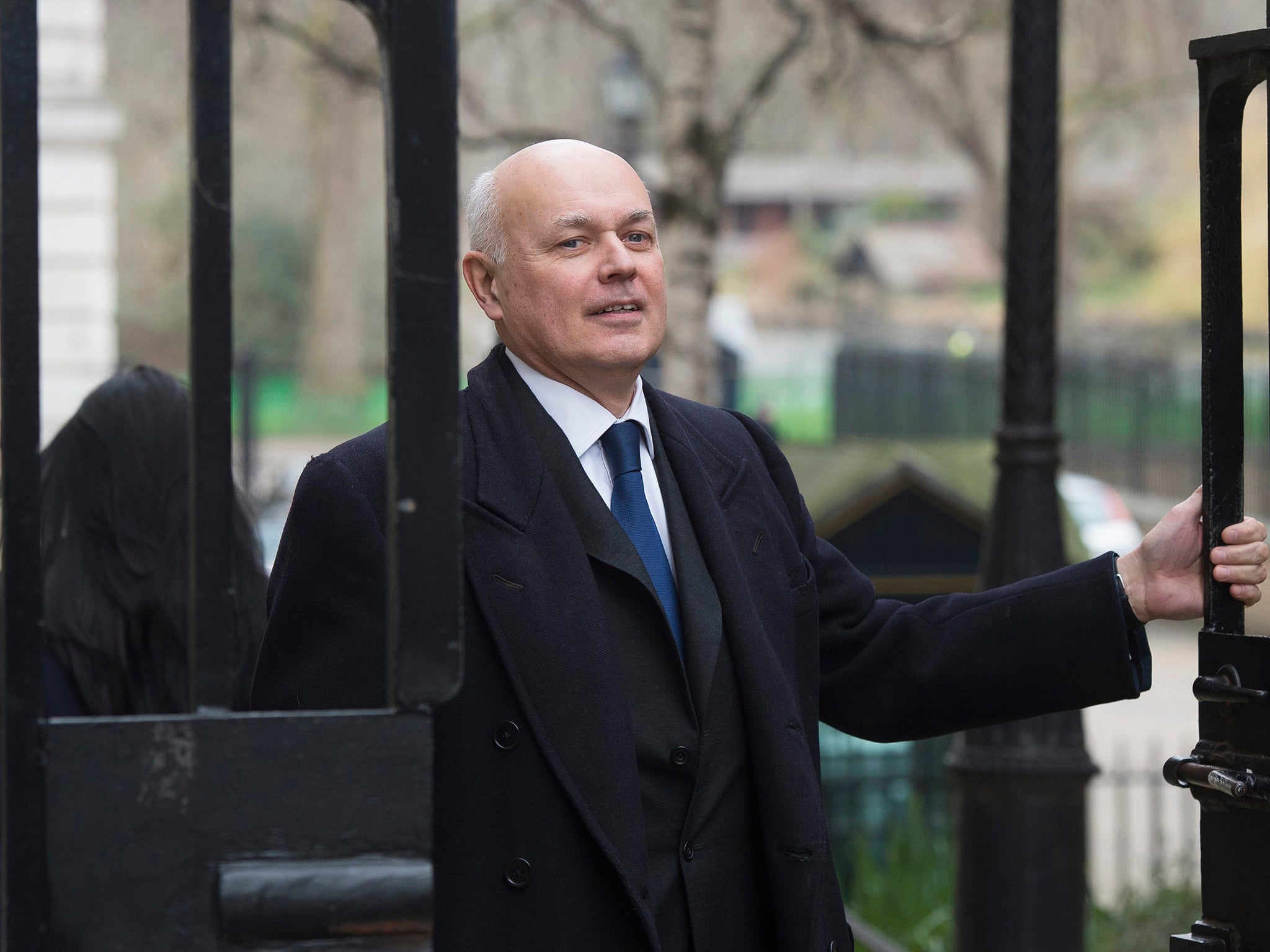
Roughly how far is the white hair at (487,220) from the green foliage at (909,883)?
4009mm

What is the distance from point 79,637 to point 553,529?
1.03 meters

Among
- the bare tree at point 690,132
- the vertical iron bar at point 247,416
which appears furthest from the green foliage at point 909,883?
the vertical iron bar at point 247,416

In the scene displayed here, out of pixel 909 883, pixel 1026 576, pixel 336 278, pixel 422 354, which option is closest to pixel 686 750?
pixel 422 354

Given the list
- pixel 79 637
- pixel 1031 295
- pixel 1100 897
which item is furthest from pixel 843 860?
pixel 79 637

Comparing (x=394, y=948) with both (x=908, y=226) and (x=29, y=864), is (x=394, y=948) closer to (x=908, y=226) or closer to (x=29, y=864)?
(x=29, y=864)

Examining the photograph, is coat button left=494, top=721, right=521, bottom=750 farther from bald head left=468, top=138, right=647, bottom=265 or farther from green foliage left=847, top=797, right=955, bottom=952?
green foliage left=847, top=797, right=955, bottom=952

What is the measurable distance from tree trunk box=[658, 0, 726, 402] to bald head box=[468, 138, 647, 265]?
5.25 metres

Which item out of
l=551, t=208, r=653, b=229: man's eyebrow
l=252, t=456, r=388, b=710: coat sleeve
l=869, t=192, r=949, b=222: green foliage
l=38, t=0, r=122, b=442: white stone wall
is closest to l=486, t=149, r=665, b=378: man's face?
l=551, t=208, r=653, b=229: man's eyebrow

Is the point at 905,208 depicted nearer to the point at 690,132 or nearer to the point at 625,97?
the point at 625,97

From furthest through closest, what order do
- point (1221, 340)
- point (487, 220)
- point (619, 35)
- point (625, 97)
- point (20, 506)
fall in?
1. point (625, 97)
2. point (619, 35)
3. point (487, 220)
4. point (1221, 340)
5. point (20, 506)

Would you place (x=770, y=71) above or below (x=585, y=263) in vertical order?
above

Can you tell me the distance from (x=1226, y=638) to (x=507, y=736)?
0.90 metres

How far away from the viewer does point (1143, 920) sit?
20.4 feet

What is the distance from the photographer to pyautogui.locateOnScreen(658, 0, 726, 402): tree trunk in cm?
774
